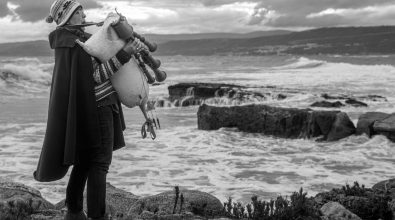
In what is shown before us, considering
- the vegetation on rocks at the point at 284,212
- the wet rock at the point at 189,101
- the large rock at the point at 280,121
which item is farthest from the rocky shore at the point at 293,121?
the vegetation on rocks at the point at 284,212

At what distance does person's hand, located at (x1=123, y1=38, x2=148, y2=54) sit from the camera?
4.00 meters

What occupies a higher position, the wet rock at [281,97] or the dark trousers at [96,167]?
the dark trousers at [96,167]

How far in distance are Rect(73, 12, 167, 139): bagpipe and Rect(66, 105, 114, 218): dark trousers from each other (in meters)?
0.19

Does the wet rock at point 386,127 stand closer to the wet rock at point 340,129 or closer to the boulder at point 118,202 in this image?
the wet rock at point 340,129

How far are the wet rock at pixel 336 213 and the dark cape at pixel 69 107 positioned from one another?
2.82m

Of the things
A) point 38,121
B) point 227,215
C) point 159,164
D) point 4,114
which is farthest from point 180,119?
point 227,215

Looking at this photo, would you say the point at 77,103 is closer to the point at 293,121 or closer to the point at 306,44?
the point at 293,121

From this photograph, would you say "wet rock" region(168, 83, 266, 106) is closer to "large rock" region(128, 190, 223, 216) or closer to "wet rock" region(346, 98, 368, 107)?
"wet rock" region(346, 98, 368, 107)

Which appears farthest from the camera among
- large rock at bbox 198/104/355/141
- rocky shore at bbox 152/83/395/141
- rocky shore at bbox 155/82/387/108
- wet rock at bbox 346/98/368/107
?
rocky shore at bbox 155/82/387/108

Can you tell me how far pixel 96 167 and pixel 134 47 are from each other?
0.89 meters

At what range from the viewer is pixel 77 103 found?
3.92 meters

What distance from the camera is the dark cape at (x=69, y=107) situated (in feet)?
12.7

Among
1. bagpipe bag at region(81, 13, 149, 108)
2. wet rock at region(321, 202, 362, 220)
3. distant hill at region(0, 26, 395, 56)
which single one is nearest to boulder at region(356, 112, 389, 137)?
wet rock at region(321, 202, 362, 220)

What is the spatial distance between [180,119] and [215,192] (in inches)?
383
